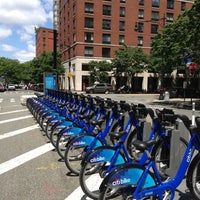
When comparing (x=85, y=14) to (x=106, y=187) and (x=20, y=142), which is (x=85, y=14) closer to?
(x=20, y=142)

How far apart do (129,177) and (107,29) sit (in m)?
51.8

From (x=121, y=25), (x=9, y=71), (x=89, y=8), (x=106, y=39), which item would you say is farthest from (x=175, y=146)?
(x=9, y=71)

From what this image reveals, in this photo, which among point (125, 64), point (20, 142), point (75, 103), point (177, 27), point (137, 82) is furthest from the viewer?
point (137, 82)

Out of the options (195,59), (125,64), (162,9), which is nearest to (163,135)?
(195,59)

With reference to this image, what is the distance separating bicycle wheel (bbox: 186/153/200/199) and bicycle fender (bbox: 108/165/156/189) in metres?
0.75

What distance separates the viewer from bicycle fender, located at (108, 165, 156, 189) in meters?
3.19

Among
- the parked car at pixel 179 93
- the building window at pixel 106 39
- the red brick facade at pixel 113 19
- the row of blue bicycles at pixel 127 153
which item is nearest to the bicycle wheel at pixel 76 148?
the row of blue bicycles at pixel 127 153

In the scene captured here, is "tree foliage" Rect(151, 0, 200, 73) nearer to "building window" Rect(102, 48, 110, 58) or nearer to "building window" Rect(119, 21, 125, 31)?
"building window" Rect(102, 48, 110, 58)

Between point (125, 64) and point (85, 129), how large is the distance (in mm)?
41751

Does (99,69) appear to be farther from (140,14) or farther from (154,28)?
(154,28)

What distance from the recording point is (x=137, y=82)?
182ft

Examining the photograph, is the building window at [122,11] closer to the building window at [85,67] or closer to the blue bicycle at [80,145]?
the building window at [85,67]

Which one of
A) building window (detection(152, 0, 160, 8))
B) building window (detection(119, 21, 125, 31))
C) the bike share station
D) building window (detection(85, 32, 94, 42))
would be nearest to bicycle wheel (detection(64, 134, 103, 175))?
the bike share station

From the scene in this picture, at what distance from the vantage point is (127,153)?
4.32m
